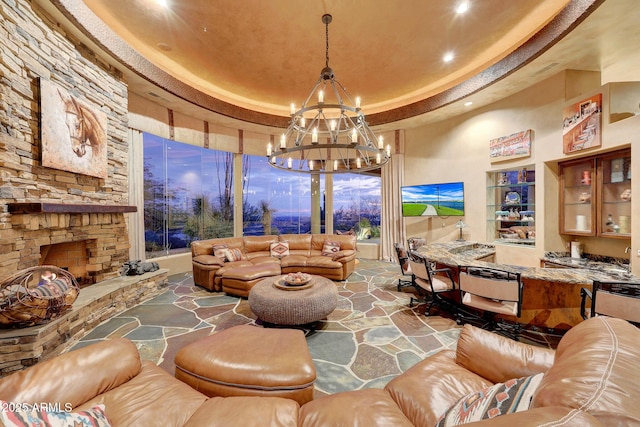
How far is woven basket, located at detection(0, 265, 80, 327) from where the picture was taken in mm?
2088

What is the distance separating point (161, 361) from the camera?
89.0 inches

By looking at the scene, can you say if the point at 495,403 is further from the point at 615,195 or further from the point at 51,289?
the point at 615,195

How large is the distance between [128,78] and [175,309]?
3.71 metres

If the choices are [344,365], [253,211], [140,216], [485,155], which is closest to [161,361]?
[344,365]

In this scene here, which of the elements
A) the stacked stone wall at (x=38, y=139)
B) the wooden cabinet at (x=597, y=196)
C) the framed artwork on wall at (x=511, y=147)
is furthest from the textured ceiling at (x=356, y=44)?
the wooden cabinet at (x=597, y=196)

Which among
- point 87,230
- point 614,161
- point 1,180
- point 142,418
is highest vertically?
point 614,161

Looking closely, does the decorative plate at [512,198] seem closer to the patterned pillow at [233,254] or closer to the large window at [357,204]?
the large window at [357,204]

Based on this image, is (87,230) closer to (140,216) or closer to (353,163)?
(140,216)

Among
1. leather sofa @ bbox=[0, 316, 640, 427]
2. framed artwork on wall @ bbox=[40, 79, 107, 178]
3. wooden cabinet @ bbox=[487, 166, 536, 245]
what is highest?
framed artwork on wall @ bbox=[40, 79, 107, 178]

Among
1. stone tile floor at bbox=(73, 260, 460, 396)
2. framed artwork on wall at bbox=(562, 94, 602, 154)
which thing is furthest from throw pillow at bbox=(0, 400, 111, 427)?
framed artwork on wall at bbox=(562, 94, 602, 154)

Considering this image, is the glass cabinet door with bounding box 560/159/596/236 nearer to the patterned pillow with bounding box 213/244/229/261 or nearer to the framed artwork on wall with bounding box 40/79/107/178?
the patterned pillow with bounding box 213/244/229/261

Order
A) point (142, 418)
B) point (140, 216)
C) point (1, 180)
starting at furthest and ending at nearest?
1. point (140, 216)
2. point (1, 180)
3. point (142, 418)

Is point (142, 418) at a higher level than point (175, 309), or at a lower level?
higher

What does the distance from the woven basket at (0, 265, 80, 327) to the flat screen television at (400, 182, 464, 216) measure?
19.5 feet
